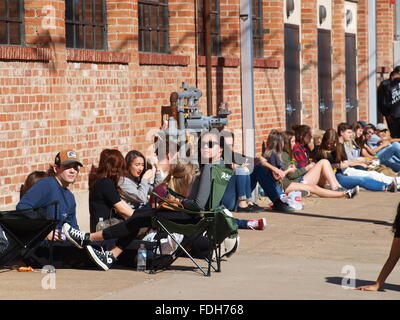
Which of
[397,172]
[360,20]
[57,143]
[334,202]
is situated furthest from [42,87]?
[360,20]

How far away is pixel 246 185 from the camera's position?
1477 cm

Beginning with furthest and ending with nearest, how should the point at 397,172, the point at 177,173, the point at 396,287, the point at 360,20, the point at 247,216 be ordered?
the point at 360,20 < the point at 397,172 < the point at 247,216 < the point at 177,173 < the point at 396,287

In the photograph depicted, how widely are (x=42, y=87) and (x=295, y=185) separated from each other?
4.84 metres

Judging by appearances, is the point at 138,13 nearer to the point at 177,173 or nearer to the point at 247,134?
the point at 247,134

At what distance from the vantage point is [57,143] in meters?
12.9

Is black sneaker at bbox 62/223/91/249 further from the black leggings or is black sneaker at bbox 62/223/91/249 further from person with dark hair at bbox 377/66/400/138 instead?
person with dark hair at bbox 377/66/400/138

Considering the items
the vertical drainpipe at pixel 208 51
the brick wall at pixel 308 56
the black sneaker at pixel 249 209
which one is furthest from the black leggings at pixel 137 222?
the brick wall at pixel 308 56

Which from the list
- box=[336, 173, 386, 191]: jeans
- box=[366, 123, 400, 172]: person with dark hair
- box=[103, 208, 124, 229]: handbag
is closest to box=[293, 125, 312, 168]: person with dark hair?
box=[336, 173, 386, 191]: jeans

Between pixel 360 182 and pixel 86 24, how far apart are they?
5774 millimetres

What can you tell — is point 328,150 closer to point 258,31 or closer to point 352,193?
point 352,193

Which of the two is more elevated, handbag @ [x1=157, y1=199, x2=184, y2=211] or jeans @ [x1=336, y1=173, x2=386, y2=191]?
handbag @ [x1=157, y1=199, x2=184, y2=211]

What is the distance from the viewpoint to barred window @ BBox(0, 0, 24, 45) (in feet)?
39.9

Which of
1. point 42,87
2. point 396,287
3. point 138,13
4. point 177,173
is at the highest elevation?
point 138,13

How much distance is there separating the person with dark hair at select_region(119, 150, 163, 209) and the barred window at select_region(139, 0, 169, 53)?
141 inches
